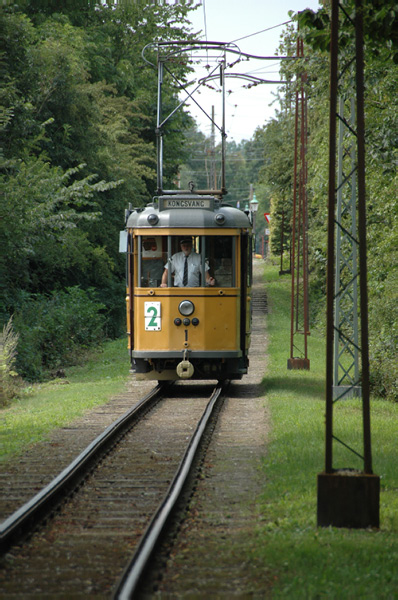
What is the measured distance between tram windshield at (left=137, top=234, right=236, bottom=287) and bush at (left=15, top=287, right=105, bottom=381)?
655 centimetres

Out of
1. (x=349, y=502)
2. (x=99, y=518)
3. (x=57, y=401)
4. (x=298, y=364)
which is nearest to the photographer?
(x=349, y=502)

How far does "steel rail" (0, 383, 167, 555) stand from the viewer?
22.2 ft

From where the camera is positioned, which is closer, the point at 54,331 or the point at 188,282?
the point at 188,282

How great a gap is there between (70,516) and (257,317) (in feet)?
109

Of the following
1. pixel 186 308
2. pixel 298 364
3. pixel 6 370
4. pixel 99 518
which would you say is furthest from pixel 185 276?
pixel 99 518

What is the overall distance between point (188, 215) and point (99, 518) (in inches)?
346

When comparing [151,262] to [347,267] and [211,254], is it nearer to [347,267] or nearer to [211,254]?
[211,254]

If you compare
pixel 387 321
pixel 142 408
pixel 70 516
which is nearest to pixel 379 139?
pixel 142 408

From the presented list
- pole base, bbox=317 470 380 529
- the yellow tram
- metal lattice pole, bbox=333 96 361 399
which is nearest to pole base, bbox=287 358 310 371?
metal lattice pole, bbox=333 96 361 399

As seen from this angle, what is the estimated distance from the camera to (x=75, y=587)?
5.62 metres

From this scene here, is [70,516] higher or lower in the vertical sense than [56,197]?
lower

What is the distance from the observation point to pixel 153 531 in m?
6.68

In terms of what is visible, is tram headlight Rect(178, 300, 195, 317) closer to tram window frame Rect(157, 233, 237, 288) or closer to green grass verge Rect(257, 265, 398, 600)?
tram window frame Rect(157, 233, 237, 288)

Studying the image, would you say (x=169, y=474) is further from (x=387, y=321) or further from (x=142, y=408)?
(x=387, y=321)
